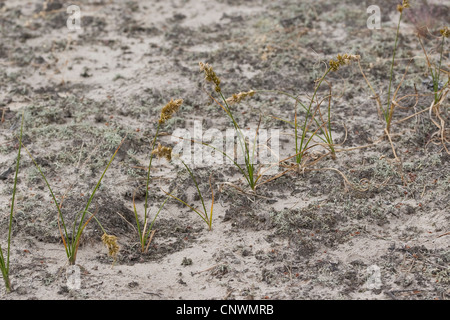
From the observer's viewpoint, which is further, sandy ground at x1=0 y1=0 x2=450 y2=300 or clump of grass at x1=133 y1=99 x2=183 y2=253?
sandy ground at x1=0 y1=0 x2=450 y2=300

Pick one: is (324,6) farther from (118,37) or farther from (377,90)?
(118,37)

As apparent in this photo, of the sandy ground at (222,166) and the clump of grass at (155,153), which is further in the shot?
the sandy ground at (222,166)

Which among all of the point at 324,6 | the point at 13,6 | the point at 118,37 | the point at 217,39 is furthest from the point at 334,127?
the point at 13,6

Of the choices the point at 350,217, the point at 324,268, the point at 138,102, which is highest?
the point at 138,102

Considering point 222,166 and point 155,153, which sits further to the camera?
point 222,166

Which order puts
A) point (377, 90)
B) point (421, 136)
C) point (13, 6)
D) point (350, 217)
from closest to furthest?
1. point (350, 217)
2. point (421, 136)
3. point (377, 90)
4. point (13, 6)
